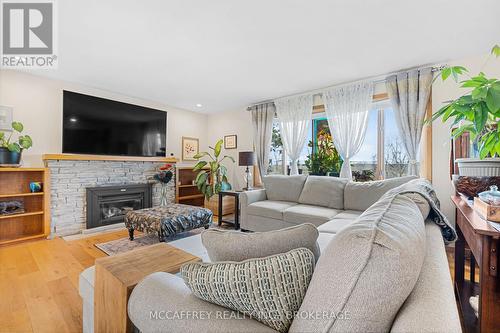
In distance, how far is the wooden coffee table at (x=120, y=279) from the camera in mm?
982

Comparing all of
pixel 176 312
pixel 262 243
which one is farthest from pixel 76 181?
pixel 262 243

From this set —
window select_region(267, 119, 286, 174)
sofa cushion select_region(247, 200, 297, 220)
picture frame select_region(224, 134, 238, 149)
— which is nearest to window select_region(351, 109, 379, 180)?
sofa cushion select_region(247, 200, 297, 220)

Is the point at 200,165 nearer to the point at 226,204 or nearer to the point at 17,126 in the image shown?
the point at 226,204

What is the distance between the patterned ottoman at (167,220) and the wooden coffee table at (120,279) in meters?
1.45

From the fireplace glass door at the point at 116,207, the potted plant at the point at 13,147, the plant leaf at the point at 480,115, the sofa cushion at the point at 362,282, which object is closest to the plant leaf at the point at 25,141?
the potted plant at the point at 13,147

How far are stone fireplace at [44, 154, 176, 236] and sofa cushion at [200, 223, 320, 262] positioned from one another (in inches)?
138

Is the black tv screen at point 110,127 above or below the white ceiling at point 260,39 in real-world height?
below

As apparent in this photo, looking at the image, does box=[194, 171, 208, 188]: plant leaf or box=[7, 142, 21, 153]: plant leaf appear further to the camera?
box=[194, 171, 208, 188]: plant leaf

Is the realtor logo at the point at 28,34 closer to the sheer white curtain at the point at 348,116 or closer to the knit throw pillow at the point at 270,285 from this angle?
the knit throw pillow at the point at 270,285

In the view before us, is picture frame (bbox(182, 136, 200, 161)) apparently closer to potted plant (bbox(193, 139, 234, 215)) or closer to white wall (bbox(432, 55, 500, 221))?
potted plant (bbox(193, 139, 234, 215))

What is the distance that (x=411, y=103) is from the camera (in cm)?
296

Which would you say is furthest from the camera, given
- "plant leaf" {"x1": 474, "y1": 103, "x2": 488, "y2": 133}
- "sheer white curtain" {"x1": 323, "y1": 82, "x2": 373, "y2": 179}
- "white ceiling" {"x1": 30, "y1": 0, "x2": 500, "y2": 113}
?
"sheer white curtain" {"x1": 323, "y1": 82, "x2": 373, "y2": 179}

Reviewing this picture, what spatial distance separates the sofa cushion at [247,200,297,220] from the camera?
3.07 metres

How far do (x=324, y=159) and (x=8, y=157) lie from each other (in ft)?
14.3
